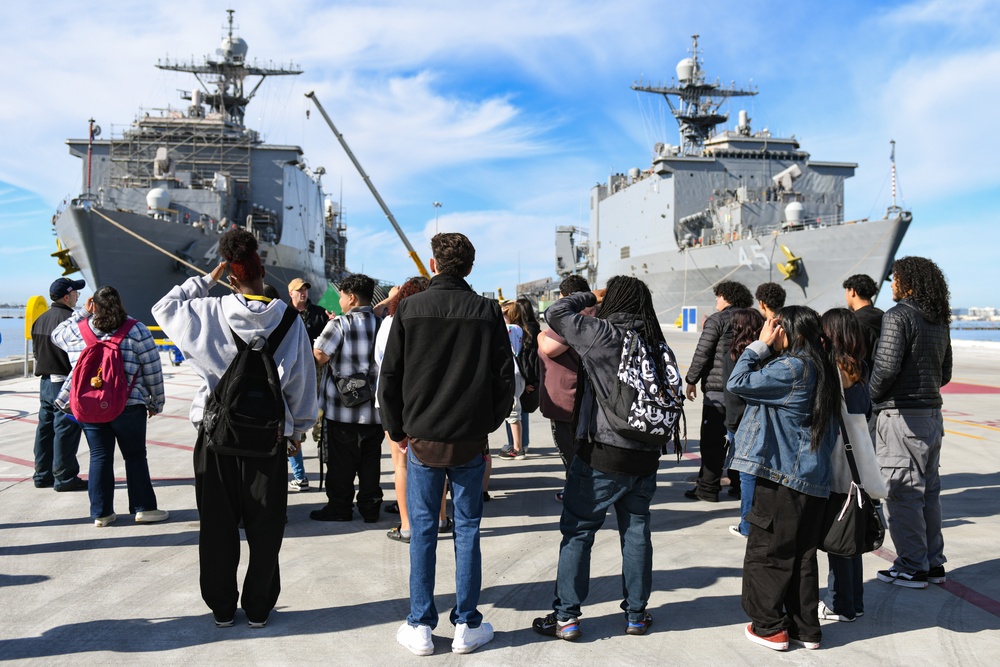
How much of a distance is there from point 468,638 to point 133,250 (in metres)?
24.0

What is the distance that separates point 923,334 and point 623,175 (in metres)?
43.8

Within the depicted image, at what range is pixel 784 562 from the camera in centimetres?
314

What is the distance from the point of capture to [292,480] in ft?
20.4

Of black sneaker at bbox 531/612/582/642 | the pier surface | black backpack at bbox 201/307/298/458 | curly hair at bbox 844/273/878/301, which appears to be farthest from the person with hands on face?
black backpack at bbox 201/307/298/458

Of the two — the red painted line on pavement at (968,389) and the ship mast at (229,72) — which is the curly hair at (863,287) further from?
the ship mast at (229,72)

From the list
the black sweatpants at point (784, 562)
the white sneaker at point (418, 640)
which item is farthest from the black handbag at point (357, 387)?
the black sweatpants at point (784, 562)

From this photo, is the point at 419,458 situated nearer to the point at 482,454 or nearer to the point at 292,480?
the point at 482,454

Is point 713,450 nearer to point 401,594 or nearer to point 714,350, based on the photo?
point 714,350

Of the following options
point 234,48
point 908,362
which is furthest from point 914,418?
point 234,48

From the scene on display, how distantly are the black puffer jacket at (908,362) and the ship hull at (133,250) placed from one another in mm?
21591

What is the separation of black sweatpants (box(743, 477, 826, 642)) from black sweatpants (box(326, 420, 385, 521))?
2891 millimetres

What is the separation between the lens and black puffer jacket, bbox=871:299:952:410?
3984 millimetres

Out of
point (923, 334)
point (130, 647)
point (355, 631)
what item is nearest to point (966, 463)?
point (923, 334)

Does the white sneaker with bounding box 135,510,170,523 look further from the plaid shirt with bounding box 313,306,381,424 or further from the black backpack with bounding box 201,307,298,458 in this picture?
the black backpack with bounding box 201,307,298,458
